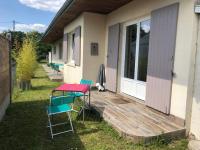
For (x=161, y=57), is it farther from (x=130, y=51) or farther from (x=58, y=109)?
(x=58, y=109)

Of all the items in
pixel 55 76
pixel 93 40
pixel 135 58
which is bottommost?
pixel 55 76

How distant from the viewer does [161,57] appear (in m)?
4.27

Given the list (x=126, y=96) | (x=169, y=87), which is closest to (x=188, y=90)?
(x=169, y=87)

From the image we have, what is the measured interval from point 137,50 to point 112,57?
4.42 feet

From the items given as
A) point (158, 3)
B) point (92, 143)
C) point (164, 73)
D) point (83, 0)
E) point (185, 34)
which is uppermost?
point (83, 0)

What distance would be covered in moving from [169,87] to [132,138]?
4.60 feet

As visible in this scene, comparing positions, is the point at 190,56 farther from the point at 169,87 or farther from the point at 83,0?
the point at 83,0

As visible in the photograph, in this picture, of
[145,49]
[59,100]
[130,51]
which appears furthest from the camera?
[130,51]

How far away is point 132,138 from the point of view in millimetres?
3311

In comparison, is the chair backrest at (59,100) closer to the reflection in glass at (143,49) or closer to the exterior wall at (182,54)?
the exterior wall at (182,54)

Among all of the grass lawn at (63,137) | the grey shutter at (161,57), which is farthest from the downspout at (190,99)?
the grey shutter at (161,57)

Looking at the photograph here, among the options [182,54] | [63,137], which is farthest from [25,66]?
[182,54]

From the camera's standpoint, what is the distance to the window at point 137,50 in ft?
17.2

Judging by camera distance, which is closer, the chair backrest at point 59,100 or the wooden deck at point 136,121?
the wooden deck at point 136,121
